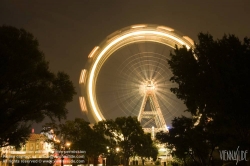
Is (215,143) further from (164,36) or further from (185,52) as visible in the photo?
(164,36)

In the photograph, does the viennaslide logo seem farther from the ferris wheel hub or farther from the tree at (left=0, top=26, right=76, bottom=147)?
the ferris wheel hub

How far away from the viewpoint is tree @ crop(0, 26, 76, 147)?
1440cm

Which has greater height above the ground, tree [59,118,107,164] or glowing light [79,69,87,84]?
glowing light [79,69,87,84]

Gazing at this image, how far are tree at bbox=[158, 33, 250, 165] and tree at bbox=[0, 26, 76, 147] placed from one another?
6501mm

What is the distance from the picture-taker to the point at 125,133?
33.6 metres

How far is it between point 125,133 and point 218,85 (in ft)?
71.1

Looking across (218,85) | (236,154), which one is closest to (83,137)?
(236,154)

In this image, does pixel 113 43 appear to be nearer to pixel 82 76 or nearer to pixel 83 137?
pixel 82 76

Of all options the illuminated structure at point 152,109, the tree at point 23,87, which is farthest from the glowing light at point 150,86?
the tree at point 23,87

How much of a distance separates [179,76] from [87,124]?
66.1ft

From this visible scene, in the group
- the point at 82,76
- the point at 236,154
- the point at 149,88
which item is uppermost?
the point at 82,76

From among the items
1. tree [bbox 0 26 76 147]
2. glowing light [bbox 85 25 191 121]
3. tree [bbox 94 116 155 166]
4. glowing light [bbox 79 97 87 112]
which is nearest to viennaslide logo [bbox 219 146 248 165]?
tree [bbox 0 26 76 147]

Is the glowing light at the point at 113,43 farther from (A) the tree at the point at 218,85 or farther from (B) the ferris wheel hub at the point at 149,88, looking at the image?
(A) the tree at the point at 218,85

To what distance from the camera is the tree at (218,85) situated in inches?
492
